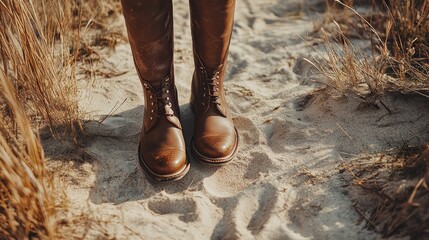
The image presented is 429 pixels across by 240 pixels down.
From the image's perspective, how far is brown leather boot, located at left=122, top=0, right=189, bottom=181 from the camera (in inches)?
55.5

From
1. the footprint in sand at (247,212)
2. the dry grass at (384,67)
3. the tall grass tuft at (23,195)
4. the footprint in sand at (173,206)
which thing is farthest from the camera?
the dry grass at (384,67)

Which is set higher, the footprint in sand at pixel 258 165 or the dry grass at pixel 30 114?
the dry grass at pixel 30 114

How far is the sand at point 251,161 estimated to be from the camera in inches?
54.6

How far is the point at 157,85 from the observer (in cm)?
158

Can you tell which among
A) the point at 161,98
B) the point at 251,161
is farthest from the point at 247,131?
the point at 161,98

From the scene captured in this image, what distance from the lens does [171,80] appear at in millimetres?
1634

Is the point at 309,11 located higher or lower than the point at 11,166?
lower

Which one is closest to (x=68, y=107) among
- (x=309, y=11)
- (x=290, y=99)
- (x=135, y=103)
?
(x=135, y=103)

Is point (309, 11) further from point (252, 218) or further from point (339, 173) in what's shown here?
point (252, 218)

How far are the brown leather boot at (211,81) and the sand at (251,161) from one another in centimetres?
9

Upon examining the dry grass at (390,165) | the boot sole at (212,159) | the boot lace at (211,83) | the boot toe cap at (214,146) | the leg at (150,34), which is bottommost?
the boot sole at (212,159)

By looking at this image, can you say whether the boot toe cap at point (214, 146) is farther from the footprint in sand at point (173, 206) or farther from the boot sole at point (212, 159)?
the footprint in sand at point (173, 206)

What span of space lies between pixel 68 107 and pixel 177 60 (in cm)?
74

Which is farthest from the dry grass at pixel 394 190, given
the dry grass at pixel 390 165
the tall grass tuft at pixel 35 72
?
the tall grass tuft at pixel 35 72
